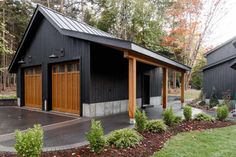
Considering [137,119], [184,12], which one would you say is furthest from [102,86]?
[184,12]

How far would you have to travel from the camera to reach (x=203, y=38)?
76.5 feet

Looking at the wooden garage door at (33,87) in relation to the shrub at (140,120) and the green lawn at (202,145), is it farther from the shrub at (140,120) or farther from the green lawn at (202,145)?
the green lawn at (202,145)

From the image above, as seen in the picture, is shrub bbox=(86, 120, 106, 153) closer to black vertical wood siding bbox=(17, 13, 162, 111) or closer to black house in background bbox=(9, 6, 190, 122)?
black house in background bbox=(9, 6, 190, 122)

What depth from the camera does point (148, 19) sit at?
948 inches

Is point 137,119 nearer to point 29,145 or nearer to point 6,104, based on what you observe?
point 29,145

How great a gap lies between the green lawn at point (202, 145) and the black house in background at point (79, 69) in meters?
2.61

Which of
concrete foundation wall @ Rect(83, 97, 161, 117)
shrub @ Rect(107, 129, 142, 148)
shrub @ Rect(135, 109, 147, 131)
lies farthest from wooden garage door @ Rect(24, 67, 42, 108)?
shrub @ Rect(107, 129, 142, 148)

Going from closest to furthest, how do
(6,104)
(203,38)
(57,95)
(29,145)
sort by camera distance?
(29,145)
(57,95)
(6,104)
(203,38)

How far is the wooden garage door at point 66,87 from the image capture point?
10938 millimetres

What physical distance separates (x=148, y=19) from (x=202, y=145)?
→ 1996 centimetres

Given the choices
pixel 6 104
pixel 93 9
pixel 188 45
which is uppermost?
pixel 93 9

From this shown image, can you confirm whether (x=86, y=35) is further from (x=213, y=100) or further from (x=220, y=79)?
(x=220, y=79)

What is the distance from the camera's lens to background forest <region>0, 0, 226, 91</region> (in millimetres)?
22297

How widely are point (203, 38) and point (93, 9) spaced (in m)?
12.1
